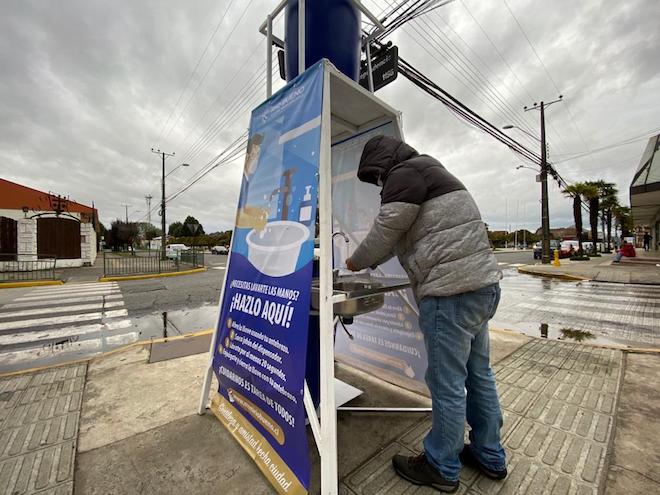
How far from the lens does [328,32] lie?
204cm

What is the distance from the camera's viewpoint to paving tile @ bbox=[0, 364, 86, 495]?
5.47 ft

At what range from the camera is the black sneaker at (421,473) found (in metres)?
1.58

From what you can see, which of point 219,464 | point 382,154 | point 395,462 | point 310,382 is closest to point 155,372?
point 219,464

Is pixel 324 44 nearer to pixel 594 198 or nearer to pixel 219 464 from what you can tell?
pixel 219 464

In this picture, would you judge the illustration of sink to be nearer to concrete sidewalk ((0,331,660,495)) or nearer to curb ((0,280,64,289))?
concrete sidewalk ((0,331,660,495))

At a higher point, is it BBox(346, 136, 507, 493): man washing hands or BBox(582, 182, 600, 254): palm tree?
BBox(582, 182, 600, 254): palm tree

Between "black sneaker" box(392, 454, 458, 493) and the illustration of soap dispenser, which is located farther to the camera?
the illustration of soap dispenser

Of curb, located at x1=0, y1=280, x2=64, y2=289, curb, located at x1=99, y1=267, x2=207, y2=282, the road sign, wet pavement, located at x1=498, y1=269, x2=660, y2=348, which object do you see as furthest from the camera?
curb, located at x1=99, y1=267, x2=207, y2=282

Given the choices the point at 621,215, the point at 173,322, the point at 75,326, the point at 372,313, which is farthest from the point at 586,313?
the point at 621,215

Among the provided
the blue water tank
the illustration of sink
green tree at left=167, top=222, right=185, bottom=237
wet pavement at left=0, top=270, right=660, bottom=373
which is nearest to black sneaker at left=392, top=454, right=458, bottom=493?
the illustration of sink

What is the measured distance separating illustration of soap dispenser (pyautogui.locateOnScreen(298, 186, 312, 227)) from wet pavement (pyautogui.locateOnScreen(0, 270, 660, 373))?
13.3 ft

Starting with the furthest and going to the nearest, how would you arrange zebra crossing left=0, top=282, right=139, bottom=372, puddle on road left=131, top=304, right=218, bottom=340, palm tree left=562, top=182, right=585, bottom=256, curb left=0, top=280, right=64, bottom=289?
1. palm tree left=562, top=182, right=585, bottom=256
2. curb left=0, top=280, right=64, bottom=289
3. puddle on road left=131, top=304, right=218, bottom=340
4. zebra crossing left=0, top=282, right=139, bottom=372

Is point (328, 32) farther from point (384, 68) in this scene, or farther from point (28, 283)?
point (28, 283)

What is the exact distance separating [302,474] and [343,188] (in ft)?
7.52
